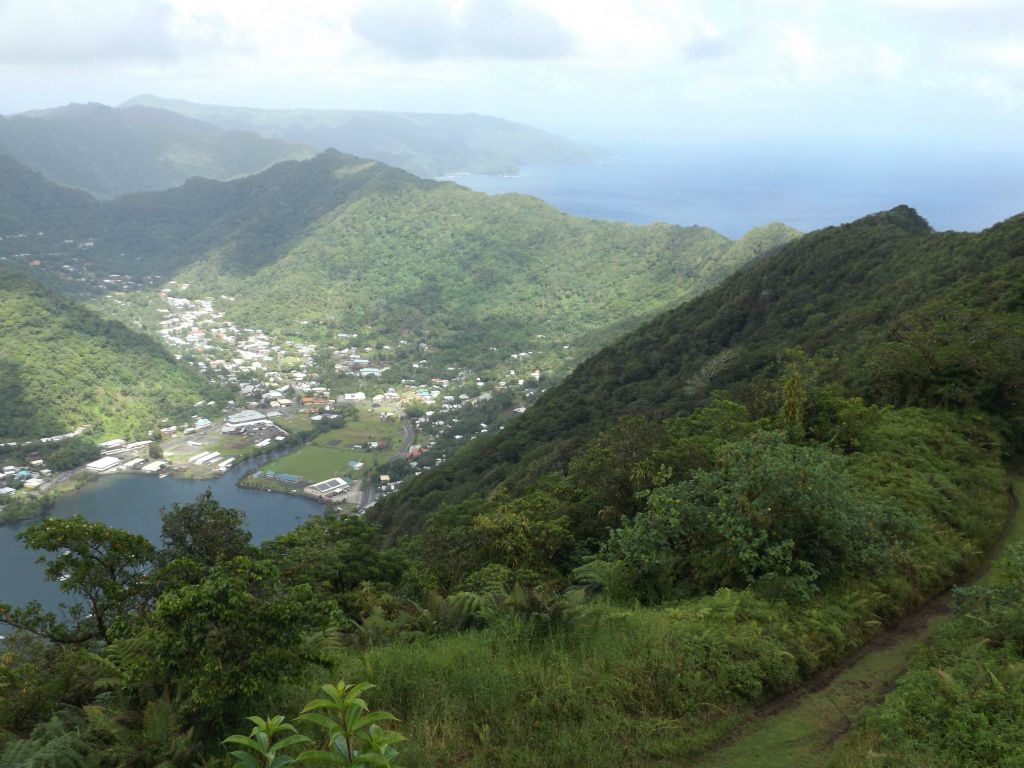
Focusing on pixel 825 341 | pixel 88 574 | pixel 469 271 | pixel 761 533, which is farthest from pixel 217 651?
pixel 469 271

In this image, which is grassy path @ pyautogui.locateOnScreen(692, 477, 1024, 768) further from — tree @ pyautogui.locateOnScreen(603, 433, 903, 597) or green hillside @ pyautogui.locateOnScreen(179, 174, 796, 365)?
green hillside @ pyautogui.locateOnScreen(179, 174, 796, 365)

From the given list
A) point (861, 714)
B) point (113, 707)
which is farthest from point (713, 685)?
point (113, 707)

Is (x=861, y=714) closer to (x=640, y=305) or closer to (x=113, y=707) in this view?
(x=113, y=707)

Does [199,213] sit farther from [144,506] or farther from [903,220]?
[903,220]

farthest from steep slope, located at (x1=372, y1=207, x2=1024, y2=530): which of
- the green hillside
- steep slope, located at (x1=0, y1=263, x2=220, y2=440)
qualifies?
steep slope, located at (x1=0, y1=263, x2=220, y2=440)

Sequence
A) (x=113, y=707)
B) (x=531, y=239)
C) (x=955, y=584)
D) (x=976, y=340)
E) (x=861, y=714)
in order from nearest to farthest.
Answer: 1. (x=113, y=707)
2. (x=861, y=714)
3. (x=955, y=584)
4. (x=976, y=340)
5. (x=531, y=239)

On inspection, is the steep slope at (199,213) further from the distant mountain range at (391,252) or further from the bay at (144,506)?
the bay at (144,506)
